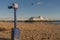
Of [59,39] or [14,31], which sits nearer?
[14,31]

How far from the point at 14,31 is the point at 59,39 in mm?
4407

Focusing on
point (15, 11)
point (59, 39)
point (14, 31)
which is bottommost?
point (59, 39)

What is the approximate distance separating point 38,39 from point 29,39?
0.62m

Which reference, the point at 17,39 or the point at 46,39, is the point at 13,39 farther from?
the point at 46,39

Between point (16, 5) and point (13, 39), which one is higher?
point (16, 5)

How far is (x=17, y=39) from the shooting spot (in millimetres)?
7926

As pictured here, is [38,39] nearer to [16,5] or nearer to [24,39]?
[24,39]

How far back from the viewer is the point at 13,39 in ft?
26.2

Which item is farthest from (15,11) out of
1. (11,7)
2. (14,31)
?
(14,31)

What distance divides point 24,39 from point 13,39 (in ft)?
10.3

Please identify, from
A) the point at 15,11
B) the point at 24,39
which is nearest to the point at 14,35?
the point at 15,11

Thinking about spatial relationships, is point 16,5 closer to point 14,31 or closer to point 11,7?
point 11,7

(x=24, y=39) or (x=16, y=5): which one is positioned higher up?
(x=16, y=5)

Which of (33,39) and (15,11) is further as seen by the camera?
(33,39)
